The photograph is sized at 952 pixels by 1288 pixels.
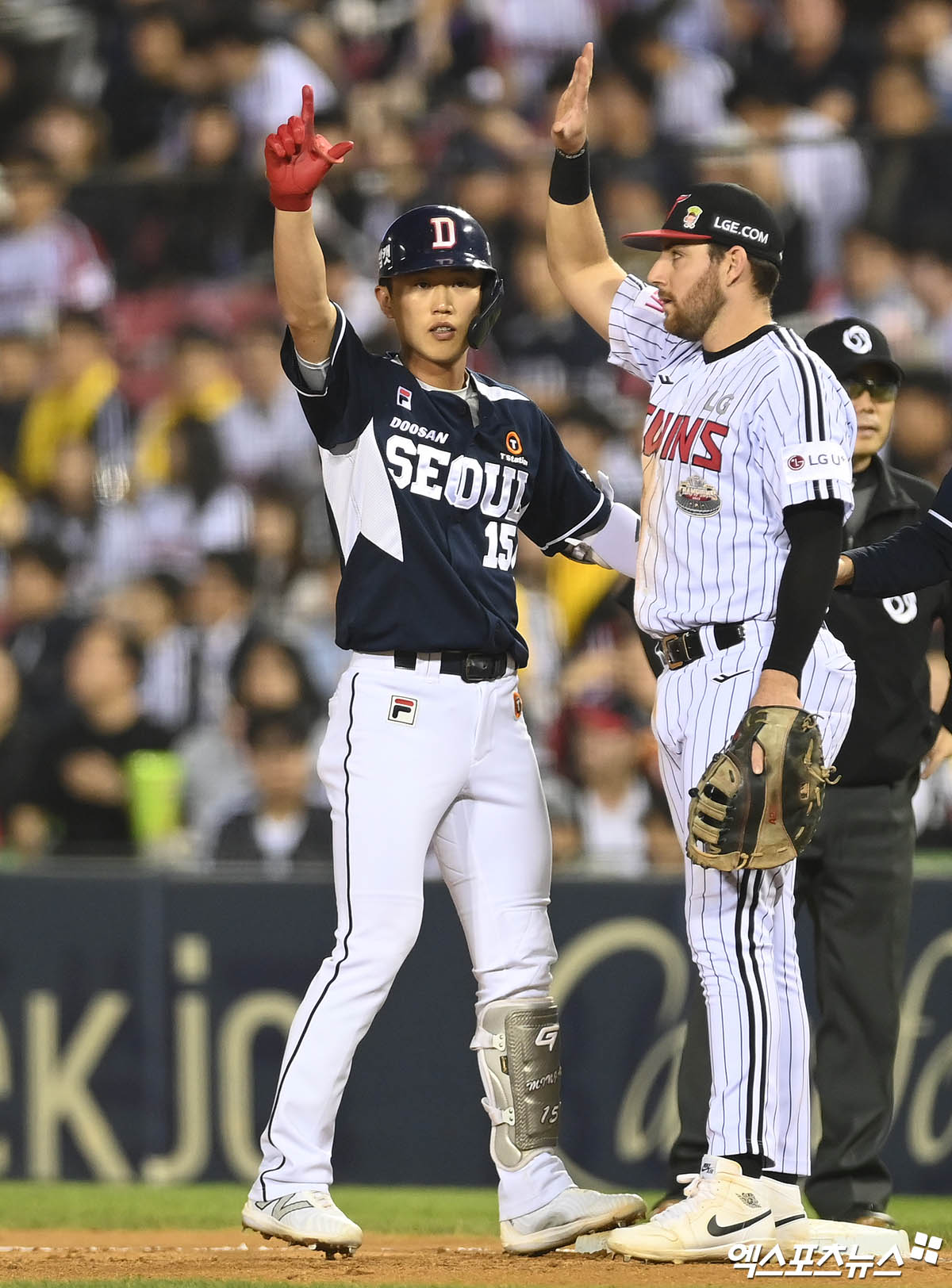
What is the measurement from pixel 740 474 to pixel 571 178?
3.75 ft

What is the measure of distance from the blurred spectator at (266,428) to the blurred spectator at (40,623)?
950 mm

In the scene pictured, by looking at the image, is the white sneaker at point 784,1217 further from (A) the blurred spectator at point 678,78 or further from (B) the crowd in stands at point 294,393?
(A) the blurred spectator at point 678,78

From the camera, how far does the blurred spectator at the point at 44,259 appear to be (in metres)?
9.34

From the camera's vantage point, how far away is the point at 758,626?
429cm

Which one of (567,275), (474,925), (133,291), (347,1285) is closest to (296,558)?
(133,291)

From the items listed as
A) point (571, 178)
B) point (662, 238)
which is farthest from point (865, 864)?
point (571, 178)

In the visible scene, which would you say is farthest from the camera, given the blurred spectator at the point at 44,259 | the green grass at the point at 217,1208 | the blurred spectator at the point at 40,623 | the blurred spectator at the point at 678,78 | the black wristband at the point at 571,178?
the blurred spectator at the point at 678,78

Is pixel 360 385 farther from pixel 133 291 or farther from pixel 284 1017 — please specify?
pixel 133 291

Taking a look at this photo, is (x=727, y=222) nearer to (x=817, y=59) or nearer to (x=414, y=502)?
(x=414, y=502)

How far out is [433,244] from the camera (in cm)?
460

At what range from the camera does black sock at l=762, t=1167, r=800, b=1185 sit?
4145 millimetres

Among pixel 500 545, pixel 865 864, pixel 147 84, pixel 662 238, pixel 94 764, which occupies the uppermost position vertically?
pixel 147 84

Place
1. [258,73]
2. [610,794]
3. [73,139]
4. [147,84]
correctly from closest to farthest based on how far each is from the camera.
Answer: [610,794] → [258,73] → [73,139] → [147,84]

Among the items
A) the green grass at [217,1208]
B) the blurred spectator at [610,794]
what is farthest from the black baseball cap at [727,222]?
the blurred spectator at [610,794]
